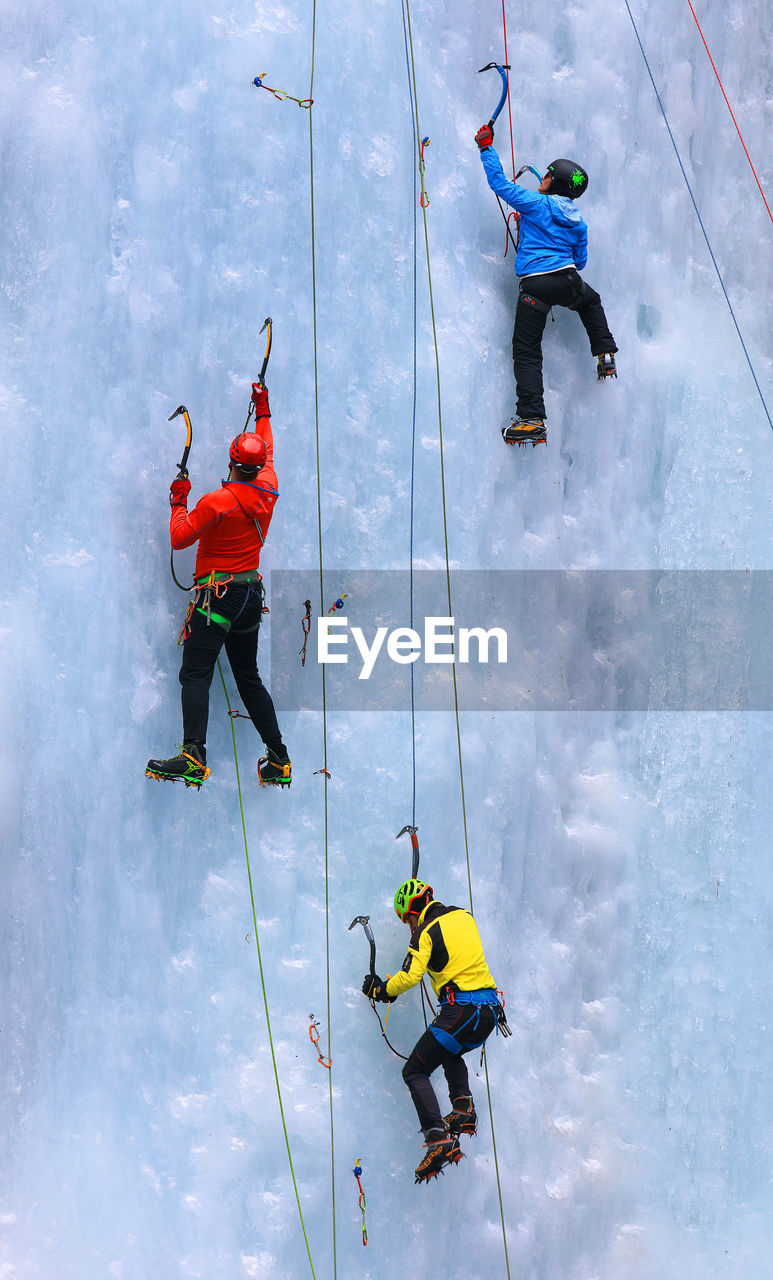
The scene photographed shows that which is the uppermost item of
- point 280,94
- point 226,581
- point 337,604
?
point 280,94

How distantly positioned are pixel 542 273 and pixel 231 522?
6.58 ft

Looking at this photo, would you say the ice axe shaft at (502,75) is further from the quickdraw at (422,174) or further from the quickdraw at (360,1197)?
the quickdraw at (360,1197)

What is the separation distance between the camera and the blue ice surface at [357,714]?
5477 mm

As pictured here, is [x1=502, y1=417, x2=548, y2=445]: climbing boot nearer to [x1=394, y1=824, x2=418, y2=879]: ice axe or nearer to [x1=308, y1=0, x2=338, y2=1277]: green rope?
[x1=308, y1=0, x2=338, y2=1277]: green rope

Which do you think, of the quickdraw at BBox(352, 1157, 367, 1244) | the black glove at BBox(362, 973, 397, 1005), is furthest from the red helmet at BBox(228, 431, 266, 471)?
the quickdraw at BBox(352, 1157, 367, 1244)

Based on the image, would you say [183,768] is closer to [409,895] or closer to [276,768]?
[276,768]

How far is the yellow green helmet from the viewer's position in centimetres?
537

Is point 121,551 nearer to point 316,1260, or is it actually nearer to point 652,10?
point 316,1260

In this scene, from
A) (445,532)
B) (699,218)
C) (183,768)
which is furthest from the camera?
(699,218)

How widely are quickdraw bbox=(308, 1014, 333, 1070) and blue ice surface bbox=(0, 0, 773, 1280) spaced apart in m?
0.04

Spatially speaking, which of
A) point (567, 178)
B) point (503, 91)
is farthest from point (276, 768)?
point (503, 91)

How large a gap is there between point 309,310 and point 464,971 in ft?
10.5

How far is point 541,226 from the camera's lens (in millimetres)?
5684

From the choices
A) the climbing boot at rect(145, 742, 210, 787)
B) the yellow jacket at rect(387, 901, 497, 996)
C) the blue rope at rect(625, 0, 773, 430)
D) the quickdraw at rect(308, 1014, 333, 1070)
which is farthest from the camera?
the blue rope at rect(625, 0, 773, 430)
